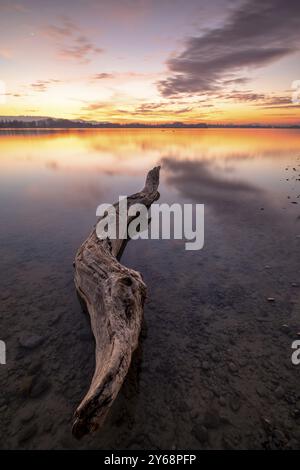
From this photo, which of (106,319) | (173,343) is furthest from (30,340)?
(173,343)

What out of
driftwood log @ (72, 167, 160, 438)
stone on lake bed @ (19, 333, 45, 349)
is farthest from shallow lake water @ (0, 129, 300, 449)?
driftwood log @ (72, 167, 160, 438)

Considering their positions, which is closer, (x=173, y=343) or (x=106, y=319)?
(x=106, y=319)

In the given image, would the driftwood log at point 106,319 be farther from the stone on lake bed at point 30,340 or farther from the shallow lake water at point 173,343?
the stone on lake bed at point 30,340

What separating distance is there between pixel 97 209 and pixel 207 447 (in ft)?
37.6

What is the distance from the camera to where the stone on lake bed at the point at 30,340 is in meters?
4.97

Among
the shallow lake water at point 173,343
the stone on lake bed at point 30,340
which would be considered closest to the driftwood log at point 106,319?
the shallow lake water at point 173,343

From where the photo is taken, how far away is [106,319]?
444cm

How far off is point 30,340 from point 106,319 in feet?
6.06

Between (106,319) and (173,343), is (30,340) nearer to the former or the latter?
(106,319)
